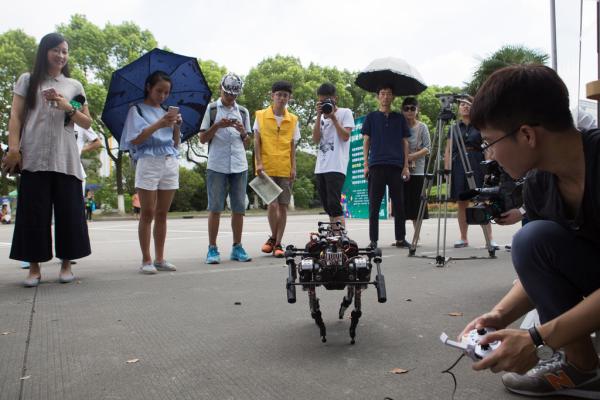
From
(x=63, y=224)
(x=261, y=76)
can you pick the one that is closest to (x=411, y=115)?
(x=63, y=224)

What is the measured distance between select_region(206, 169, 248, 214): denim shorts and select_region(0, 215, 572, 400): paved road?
1.01 metres

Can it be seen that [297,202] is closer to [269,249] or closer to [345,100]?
[345,100]

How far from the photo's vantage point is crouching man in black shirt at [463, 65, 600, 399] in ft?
4.70

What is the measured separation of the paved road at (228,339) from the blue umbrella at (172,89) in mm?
1539

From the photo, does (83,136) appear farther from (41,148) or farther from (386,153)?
(386,153)

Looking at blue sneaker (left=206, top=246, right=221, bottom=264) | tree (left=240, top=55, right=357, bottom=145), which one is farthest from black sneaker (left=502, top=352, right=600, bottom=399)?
tree (left=240, top=55, right=357, bottom=145)

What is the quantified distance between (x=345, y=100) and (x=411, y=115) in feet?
98.0

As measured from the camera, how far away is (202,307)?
3.44 m

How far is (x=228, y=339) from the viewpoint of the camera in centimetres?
268

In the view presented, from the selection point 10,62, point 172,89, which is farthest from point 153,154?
point 10,62

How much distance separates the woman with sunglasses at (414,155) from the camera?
6.94m

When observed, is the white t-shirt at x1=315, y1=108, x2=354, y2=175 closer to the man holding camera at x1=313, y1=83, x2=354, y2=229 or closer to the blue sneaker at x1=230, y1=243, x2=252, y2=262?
the man holding camera at x1=313, y1=83, x2=354, y2=229

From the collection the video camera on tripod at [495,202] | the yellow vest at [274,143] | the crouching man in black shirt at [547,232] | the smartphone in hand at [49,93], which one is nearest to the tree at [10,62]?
the yellow vest at [274,143]

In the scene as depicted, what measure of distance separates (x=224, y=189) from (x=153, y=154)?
1002 millimetres
